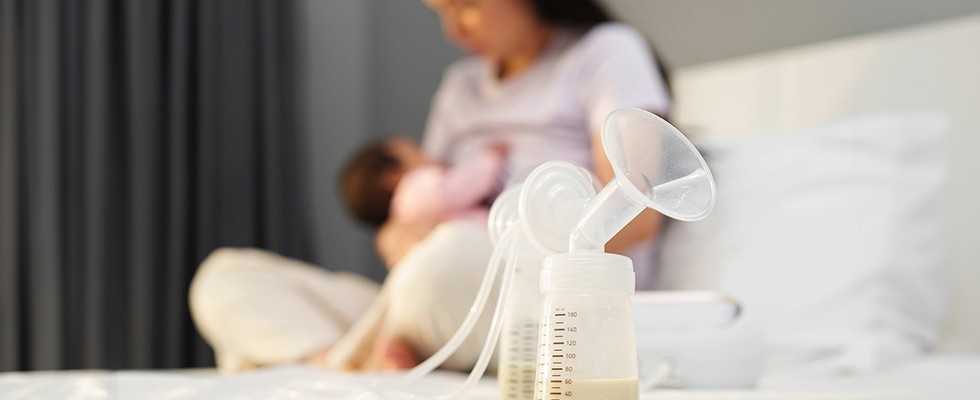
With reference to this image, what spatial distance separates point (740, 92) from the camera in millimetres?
1970

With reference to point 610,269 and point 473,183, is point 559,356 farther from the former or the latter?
point 473,183

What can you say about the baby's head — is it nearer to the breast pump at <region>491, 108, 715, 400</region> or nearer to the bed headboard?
the bed headboard

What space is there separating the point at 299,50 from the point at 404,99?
318 mm

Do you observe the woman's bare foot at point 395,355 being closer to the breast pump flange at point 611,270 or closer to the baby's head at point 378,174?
the breast pump flange at point 611,270

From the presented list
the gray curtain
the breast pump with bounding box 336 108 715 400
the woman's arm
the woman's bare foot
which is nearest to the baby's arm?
the woman's arm

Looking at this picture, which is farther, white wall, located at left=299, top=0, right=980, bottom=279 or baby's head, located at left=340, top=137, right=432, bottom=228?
white wall, located at left=299, top=0, right=980, bottom=279

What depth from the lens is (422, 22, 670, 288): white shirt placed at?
1713 millimetres

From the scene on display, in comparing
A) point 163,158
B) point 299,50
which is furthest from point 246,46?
point 163,158

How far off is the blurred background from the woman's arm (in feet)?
1.85

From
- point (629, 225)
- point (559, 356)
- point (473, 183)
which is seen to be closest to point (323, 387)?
point (559, 356)

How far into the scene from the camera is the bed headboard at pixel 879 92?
1.64 metres

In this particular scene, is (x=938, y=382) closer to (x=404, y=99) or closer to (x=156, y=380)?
(x=156, y=380)

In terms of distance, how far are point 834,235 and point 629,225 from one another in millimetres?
315

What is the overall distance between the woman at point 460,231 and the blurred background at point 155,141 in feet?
1.19
